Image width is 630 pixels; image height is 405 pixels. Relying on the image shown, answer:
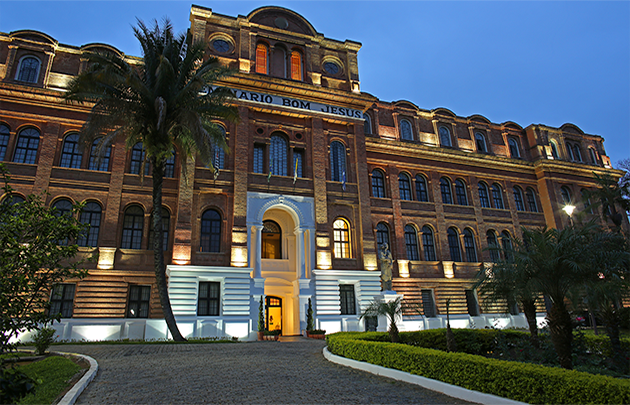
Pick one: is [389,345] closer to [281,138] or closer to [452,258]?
[281,138]

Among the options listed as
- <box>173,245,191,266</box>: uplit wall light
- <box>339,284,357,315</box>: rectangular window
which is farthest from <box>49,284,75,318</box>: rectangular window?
<box>339,284,357,315</box>: rectangular window

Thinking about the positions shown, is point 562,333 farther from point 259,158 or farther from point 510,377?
point 259,158

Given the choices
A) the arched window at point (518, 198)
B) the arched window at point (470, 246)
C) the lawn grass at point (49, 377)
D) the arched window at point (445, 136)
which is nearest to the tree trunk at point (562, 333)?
the lawn grass at point (49, 377)

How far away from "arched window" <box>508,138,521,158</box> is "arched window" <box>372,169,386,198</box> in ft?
44.2

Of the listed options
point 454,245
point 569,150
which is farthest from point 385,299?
point 569,150

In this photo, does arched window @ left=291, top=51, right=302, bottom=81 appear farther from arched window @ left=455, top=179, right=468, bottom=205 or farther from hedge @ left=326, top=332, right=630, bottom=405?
hedge @ left=326, top=332, right=630, bottom=405

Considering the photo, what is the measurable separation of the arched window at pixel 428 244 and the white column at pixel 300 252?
986 centimetres

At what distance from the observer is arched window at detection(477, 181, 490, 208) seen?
32.4m

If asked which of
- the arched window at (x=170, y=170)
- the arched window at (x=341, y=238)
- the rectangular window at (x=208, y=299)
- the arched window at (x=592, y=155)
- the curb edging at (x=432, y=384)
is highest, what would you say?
the arched window at (x=592, y=155)

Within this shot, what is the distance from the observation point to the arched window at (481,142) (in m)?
34.1

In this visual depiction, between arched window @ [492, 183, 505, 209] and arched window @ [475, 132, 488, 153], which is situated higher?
arched window @ [475, 132, 488, 153]

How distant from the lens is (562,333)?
8.90 m

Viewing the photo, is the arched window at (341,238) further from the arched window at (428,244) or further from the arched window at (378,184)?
the arched window at (428,244)

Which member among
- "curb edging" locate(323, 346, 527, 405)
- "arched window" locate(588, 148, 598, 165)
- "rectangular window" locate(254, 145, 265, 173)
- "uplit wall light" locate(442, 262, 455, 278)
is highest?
"arched window" locate(588, 148, 598, 165)
